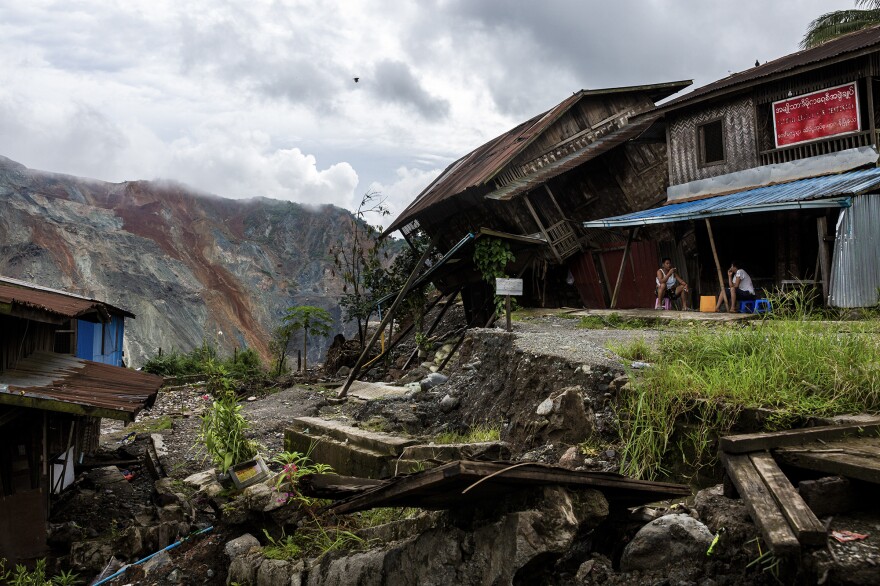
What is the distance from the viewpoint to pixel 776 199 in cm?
1168

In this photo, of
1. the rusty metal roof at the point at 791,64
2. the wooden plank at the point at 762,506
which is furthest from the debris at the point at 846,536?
the rusty metal roof at the point at 791,64

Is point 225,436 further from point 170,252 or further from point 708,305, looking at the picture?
point 170,252

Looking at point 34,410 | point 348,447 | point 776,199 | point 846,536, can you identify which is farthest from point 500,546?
point 776,199

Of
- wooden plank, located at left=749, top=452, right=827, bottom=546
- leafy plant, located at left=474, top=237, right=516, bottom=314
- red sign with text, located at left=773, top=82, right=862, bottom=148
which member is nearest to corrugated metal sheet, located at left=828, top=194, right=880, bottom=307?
red sign with text, located at left=773, top=82, right=862, bottom=148

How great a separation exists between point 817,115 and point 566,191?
6649mm

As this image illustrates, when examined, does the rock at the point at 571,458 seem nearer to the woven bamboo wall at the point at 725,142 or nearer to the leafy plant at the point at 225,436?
the leafy plant at the point at 225,436

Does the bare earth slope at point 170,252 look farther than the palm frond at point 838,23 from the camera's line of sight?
Yes

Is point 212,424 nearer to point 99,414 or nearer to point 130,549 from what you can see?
point 99,414

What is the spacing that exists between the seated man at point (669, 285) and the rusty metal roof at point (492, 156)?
4938 mm

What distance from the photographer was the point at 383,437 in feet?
19.3

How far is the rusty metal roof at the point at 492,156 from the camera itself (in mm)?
17095

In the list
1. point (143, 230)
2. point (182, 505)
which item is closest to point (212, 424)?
point (182, 505)

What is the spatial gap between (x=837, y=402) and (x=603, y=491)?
1849mm

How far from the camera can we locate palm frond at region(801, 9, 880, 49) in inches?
956
